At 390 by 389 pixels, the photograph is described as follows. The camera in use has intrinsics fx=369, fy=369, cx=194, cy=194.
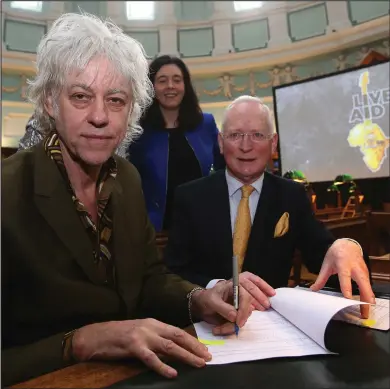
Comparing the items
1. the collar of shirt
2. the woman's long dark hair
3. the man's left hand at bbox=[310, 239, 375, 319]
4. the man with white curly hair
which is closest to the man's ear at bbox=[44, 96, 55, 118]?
the man with white curly hair

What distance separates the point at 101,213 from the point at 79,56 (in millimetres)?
163

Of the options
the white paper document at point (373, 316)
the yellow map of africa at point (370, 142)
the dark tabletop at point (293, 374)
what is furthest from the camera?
the yellow map of africa at point (370, 142)

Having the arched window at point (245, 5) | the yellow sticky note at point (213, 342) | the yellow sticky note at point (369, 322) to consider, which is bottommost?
the yellow sticky note at point (213, 342)

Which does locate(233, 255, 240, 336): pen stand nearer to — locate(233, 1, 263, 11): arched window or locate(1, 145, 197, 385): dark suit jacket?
locate(1, 145, 197, 385): dark suit jacket

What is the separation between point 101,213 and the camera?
41cm

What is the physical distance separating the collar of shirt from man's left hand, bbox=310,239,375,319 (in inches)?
4.5

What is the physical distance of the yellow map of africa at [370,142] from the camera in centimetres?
52

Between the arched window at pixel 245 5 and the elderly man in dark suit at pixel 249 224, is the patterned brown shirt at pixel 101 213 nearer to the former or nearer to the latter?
the elderly man in dark suit at pixel 249 224

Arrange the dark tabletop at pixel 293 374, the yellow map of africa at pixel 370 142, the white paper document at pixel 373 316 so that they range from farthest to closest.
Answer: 1. the yellow map of africa at pixel 370 142
2. the white paper document at pixel 373 316
3. the dark tabletop at pixel 293 374

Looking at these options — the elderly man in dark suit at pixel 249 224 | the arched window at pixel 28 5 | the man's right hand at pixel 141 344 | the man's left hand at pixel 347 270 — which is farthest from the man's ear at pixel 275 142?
the arched window at pixel 28 5

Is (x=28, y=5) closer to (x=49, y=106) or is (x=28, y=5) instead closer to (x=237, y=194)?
(x=49, y=106)

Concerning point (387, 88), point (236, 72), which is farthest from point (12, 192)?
point (387, 88)

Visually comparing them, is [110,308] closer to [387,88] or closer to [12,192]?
[12,192]

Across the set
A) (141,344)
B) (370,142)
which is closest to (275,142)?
(370,142)
